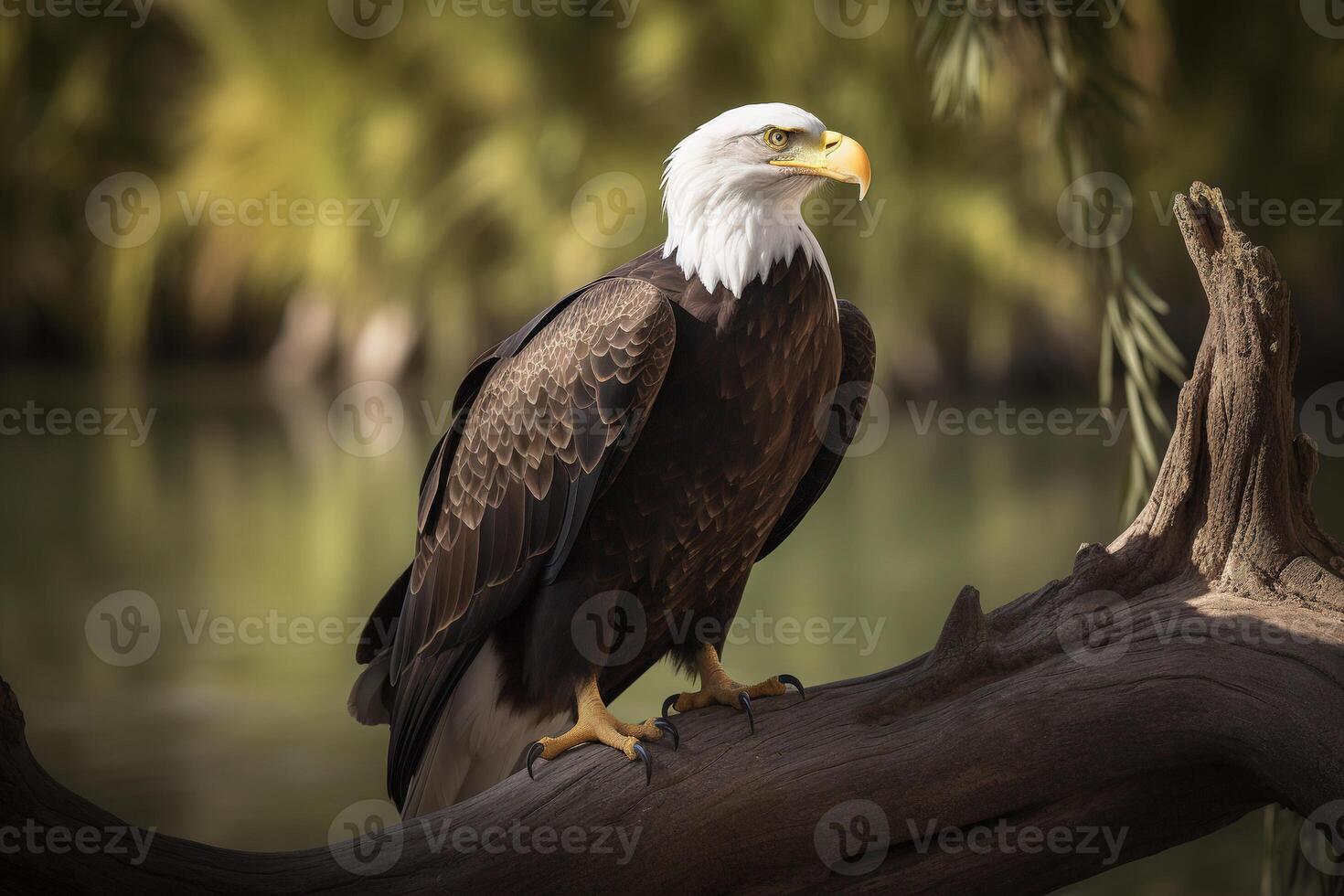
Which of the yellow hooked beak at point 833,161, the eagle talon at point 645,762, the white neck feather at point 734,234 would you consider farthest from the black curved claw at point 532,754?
the yellow hooked beak at point 833,161

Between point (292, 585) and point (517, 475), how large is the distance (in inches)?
109

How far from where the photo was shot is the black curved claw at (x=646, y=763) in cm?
179

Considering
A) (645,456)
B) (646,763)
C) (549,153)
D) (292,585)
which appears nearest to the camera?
(646,763)

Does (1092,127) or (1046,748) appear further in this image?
(1092,127)

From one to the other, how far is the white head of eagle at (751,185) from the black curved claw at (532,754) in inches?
28.0

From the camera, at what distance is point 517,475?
1.99 meters

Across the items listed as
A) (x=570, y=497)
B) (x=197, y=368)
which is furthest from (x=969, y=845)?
(x=197, y=368)

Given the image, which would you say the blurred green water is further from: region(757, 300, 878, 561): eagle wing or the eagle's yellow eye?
the eagle's yellow eye

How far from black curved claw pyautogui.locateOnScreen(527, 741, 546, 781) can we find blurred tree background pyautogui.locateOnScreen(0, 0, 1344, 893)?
1.37 meters

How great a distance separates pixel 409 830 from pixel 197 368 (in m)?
10.8

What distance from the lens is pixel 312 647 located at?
163 inches

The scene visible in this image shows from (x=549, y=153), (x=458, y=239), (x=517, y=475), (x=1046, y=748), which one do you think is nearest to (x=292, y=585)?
(x=517, y=475)

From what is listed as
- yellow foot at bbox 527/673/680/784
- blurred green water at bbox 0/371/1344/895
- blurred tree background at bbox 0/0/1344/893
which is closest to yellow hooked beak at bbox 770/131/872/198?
yellow foot at bbox 527/673/680/784

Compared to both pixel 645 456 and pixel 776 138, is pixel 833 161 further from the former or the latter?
pixel 645 456
